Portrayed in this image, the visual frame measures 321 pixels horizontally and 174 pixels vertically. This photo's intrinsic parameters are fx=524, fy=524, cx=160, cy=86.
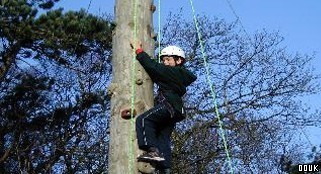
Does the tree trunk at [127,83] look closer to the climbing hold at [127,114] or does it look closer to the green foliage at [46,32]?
the climbing hold at [127,114]

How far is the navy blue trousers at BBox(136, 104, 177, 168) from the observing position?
3.21m

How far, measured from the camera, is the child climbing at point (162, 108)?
3223mm

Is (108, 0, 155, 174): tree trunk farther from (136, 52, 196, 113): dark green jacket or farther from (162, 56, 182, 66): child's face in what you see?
(162, 56, 182, 66): child's face

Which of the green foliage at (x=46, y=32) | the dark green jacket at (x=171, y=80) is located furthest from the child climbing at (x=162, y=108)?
the green foliage at (x=46, y=32)

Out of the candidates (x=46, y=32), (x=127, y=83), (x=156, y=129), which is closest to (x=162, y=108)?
(x=156, y=129)

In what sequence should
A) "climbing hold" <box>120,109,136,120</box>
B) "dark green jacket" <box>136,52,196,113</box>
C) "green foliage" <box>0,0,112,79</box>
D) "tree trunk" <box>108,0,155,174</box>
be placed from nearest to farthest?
"tree trunk" <box>108,0,155,174</box>
"climbing hold" <box>120,109,136,120</box>
"dark green jacket" <box>136,52,196,113</box>
"green foliage" <box>0,0,112,79</box>

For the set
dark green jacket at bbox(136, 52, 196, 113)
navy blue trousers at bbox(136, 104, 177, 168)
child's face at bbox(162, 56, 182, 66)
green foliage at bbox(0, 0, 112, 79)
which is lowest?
navy blue trousers at bbox(136, 104, 177, 168)

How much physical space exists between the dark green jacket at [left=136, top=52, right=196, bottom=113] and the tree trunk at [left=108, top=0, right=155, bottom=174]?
10 cm

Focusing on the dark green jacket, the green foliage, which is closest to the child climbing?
the dark green jacket

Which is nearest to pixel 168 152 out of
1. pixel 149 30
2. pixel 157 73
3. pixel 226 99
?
pixel 157 73

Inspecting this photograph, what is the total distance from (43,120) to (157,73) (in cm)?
910

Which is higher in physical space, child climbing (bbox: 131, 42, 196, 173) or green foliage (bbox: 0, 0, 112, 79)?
green foliage (bbox: 0, 0, 112, 79)

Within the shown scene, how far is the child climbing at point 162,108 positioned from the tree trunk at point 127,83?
0.16 ft

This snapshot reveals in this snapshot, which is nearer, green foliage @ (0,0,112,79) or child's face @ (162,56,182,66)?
child's face @ (162,56,182,66)
